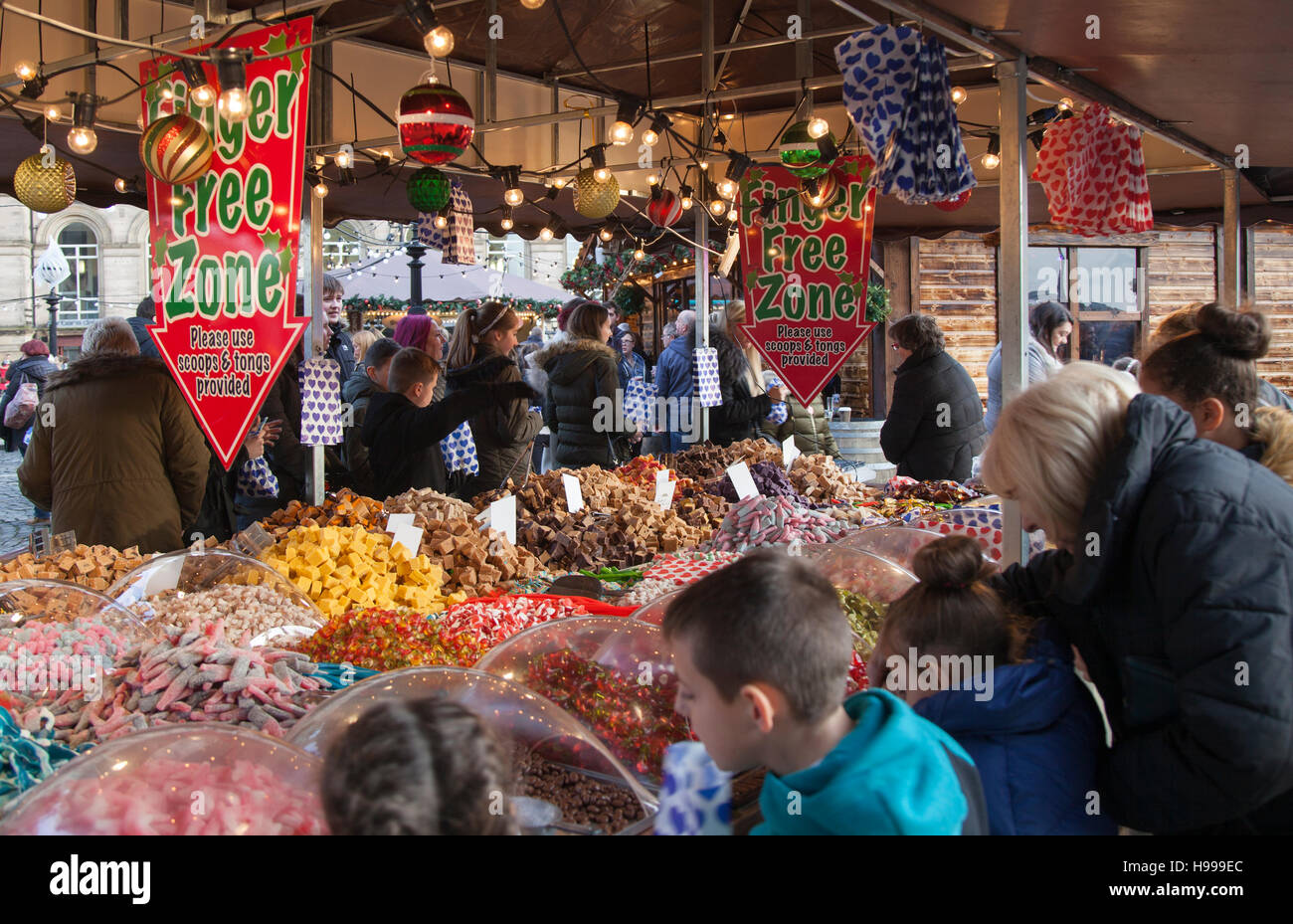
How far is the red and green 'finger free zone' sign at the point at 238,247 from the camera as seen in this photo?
3219 mm

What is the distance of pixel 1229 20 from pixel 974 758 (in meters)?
2.36

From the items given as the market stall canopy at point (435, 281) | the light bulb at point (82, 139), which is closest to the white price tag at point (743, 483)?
the light bulb at point (82, 139)

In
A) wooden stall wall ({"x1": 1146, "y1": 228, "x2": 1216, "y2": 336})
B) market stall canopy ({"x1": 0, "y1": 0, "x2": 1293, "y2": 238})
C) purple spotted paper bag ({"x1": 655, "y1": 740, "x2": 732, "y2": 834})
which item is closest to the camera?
purple spotted paper bag ({"x1": 655, "y1": 740, "x2": 732, "y2": 834})

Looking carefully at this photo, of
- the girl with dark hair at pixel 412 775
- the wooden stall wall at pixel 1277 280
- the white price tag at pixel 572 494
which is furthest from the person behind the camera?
the wooden stall wall at pixel 1277 280

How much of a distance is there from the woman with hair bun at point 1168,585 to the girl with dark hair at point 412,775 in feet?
3.33

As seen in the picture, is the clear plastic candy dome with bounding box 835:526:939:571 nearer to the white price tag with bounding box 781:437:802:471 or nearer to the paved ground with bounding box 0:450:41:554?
the white price tag with bounding box 781:437:802:471

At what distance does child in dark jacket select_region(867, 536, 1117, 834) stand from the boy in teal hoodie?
13.9 inches

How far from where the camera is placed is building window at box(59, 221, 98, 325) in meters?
36.4

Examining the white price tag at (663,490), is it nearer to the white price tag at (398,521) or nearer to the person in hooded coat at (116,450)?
the white price tag at (398,521)

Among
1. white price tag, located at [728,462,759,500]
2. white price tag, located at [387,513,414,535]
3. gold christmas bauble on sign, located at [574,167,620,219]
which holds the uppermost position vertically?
gold christmas bauble on sign, located at [574,167,620,219]

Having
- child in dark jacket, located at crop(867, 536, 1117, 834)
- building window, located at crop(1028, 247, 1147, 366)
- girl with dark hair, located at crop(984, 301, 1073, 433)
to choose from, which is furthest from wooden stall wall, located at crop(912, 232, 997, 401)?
child in dark jacket, located at crop(867, 536, 1117, 834)

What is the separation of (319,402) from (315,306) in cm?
65

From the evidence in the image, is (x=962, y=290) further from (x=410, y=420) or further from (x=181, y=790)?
(x=181, y=790)

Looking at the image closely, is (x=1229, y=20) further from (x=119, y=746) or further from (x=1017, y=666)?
(x=119, y=746)
